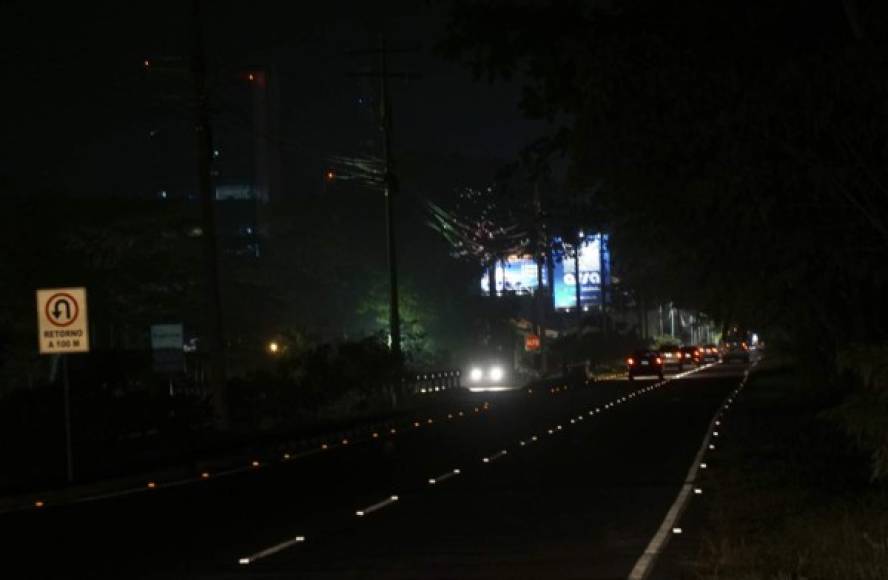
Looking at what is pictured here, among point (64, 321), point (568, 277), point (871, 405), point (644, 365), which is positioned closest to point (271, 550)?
point (871, 405)

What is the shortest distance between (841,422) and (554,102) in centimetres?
554

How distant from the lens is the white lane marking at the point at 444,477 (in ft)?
80.7

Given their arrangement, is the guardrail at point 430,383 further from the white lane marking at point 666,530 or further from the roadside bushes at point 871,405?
the roadside bushes at point 871,405

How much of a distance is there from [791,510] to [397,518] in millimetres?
4824

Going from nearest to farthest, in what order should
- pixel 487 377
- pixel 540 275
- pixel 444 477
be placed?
pixel 444 477
pixel 487 377
pixel 540 275

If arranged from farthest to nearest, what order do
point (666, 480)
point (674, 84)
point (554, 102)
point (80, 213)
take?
point (80, 213)
point (666, 480)
point (554, 102)
point (674, 84)

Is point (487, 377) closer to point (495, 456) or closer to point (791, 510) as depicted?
point (495, 456)

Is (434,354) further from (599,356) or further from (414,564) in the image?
(414,564)

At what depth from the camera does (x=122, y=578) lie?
14.5 metres

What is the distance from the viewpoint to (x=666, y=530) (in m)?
16.9

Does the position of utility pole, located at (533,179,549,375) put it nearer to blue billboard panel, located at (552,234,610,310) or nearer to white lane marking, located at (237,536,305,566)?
blue billboard panel, located at (552,234,610,310)

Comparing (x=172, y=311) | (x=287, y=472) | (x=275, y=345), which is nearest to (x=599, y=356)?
(x=275, y=345)

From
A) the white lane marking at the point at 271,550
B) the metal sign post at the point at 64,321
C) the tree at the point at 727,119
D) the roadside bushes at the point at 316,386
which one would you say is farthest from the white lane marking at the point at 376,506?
the roadside bushes at the point at 316,386

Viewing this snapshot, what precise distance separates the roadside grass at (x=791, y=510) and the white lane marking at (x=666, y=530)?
33cm
